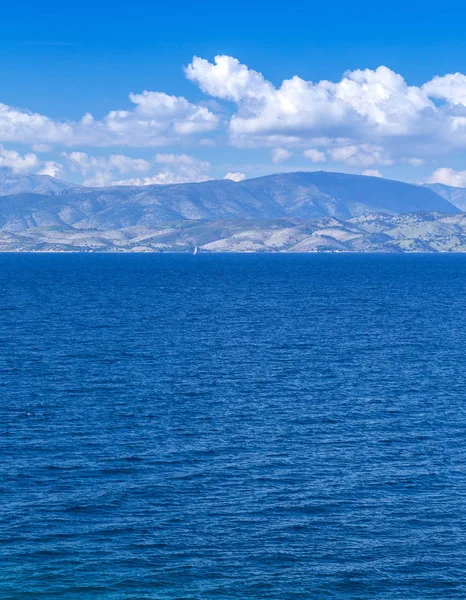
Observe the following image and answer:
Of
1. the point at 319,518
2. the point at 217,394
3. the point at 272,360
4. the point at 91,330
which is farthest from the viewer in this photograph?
the point at 91,330

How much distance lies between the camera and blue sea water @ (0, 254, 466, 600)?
5138 centimetres

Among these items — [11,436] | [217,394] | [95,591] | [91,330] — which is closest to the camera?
[95,591]

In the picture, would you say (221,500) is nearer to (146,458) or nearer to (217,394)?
(146,458)

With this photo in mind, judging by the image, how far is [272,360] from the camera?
127062 mm

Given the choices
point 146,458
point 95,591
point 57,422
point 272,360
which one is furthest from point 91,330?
point 95,591

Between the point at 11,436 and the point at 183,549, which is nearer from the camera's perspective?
the point at 183,549

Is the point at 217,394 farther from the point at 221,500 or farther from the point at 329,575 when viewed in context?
the point at 329,575

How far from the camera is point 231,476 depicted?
6838cm

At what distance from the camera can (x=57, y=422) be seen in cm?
8350

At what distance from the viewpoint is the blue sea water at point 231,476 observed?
51375 millimetres

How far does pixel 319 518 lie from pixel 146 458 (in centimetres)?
1864

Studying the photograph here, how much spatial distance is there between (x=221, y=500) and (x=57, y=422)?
26664 millimetres

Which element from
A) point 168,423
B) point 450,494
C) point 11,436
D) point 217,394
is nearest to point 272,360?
point 217,394

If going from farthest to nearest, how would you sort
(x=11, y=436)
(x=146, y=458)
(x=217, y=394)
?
(x=217, y=394)
(x=11, y=436)
(x=146, y=458)
